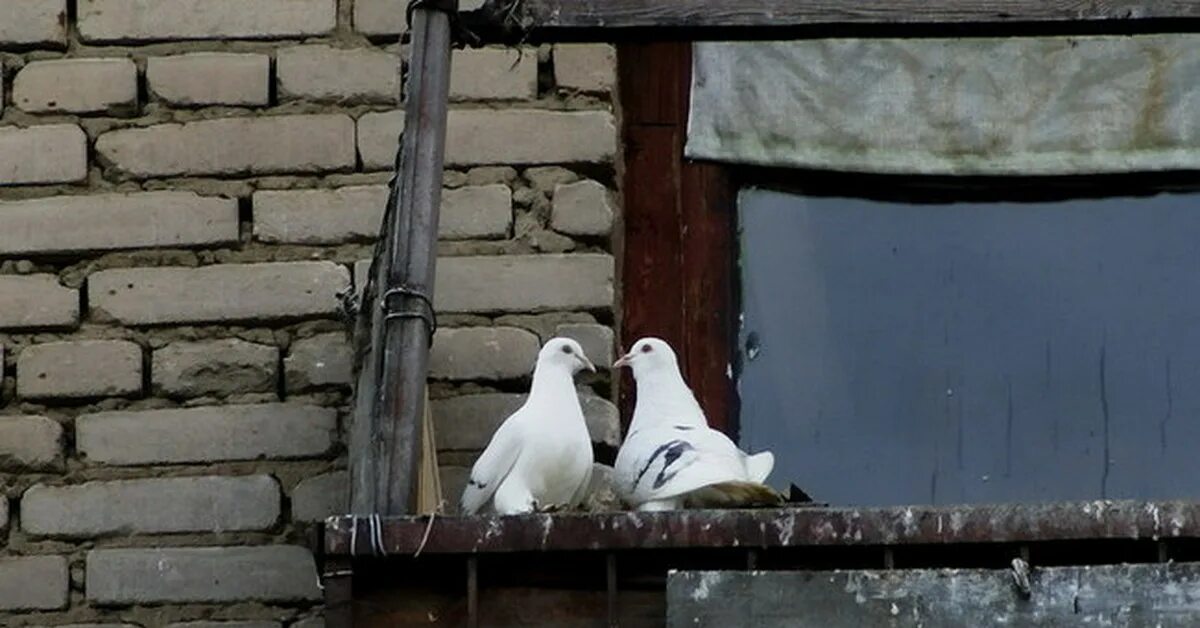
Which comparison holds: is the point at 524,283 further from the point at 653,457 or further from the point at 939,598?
the point at 939,598

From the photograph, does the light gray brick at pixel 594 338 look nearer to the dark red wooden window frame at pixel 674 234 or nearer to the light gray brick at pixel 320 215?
the dark red wooden window frame at pixel 674 234

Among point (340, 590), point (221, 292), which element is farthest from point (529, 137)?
point (340, 590)

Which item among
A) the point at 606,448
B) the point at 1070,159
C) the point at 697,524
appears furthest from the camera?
the point at 1070,159

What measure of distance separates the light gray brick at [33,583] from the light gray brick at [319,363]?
631 mm

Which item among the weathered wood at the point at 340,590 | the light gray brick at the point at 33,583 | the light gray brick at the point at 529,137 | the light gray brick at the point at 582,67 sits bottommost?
the light gray brick at the point at 33,583

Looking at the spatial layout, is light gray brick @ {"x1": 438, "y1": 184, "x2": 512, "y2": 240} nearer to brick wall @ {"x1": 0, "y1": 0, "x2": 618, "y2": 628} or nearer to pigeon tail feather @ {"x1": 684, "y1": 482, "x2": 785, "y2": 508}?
brick wall @ {"x1": 0, "y1": 0, "x2": 618, "y2": 628}

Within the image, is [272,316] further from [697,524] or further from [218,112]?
[697,524]

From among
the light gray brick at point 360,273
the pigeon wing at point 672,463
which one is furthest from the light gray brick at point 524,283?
the pigeon wing at point 672,463

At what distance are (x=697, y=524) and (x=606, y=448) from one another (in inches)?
60.5

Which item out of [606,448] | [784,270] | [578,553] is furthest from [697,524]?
[784,270]

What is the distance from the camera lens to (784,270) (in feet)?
26.8

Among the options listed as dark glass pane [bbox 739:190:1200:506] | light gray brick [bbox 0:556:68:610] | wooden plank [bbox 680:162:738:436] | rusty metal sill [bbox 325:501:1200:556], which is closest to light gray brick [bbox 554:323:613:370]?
wooden plank [bbox 680:162:738:436]

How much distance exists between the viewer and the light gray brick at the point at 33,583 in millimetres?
7609

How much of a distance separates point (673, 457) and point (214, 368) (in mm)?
1443
